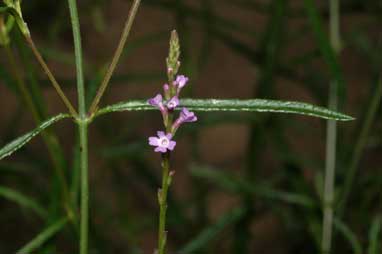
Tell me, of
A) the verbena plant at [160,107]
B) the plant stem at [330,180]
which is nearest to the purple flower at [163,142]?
the verbena plant at [160,107]

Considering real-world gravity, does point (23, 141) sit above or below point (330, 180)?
below

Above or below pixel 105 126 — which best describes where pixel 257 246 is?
below

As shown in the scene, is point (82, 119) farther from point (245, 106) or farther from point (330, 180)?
point (330, 180)

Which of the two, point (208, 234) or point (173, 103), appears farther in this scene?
point (208, 234)

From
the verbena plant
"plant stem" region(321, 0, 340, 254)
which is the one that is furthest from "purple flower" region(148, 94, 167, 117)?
"plant stem" region(321, 0, 340, 254)

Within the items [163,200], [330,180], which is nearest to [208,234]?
[330,180]

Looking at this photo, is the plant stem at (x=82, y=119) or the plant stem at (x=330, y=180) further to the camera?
the plant stem at (x=330, y=180)

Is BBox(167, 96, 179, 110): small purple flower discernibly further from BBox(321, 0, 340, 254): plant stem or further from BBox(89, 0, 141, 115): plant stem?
BBox(321, 0, 340, 254): plant stem

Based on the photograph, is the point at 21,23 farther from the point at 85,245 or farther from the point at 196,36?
the point at 196,36

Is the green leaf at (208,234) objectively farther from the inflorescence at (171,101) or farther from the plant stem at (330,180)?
the inflorescence at (171,101)

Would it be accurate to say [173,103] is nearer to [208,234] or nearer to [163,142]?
[163,142]

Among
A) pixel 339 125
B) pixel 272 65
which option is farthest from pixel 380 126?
pixel 272 65
